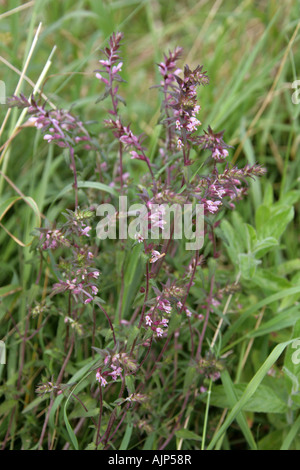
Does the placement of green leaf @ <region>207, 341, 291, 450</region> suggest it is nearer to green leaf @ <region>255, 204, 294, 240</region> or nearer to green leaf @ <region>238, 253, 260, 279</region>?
green leaf @ <region>238, 253, 260, 279</region>

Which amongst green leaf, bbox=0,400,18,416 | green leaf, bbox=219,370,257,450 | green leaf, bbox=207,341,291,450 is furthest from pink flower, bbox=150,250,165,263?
green leaf, bbox=0,400,18,416

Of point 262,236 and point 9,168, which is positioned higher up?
point 9,168

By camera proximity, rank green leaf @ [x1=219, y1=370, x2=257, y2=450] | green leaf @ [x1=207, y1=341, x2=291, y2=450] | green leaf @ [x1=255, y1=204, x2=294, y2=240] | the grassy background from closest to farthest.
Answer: green leaf @ [x1=207, y1=341, x2=291, y2=450]
green leaf @ [x1=219, y1=370, x2=257, y2=450]
green leaf @ [x1=255, y1=204, x2=294, y2=240]
the grassy background

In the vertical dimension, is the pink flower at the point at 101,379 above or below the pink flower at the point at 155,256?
below

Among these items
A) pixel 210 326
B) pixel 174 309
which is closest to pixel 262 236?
pixel 210 326

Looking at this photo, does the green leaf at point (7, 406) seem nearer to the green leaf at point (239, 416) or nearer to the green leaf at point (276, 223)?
the green leaf at point (239, 416)

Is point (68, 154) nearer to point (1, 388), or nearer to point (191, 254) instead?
point (191, 254)

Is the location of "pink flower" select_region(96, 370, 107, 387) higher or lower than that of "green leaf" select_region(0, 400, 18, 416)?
higher

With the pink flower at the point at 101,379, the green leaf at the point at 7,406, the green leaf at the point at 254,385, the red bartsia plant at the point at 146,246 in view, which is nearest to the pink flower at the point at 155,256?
the red bartsia plant at the point at 146,246
